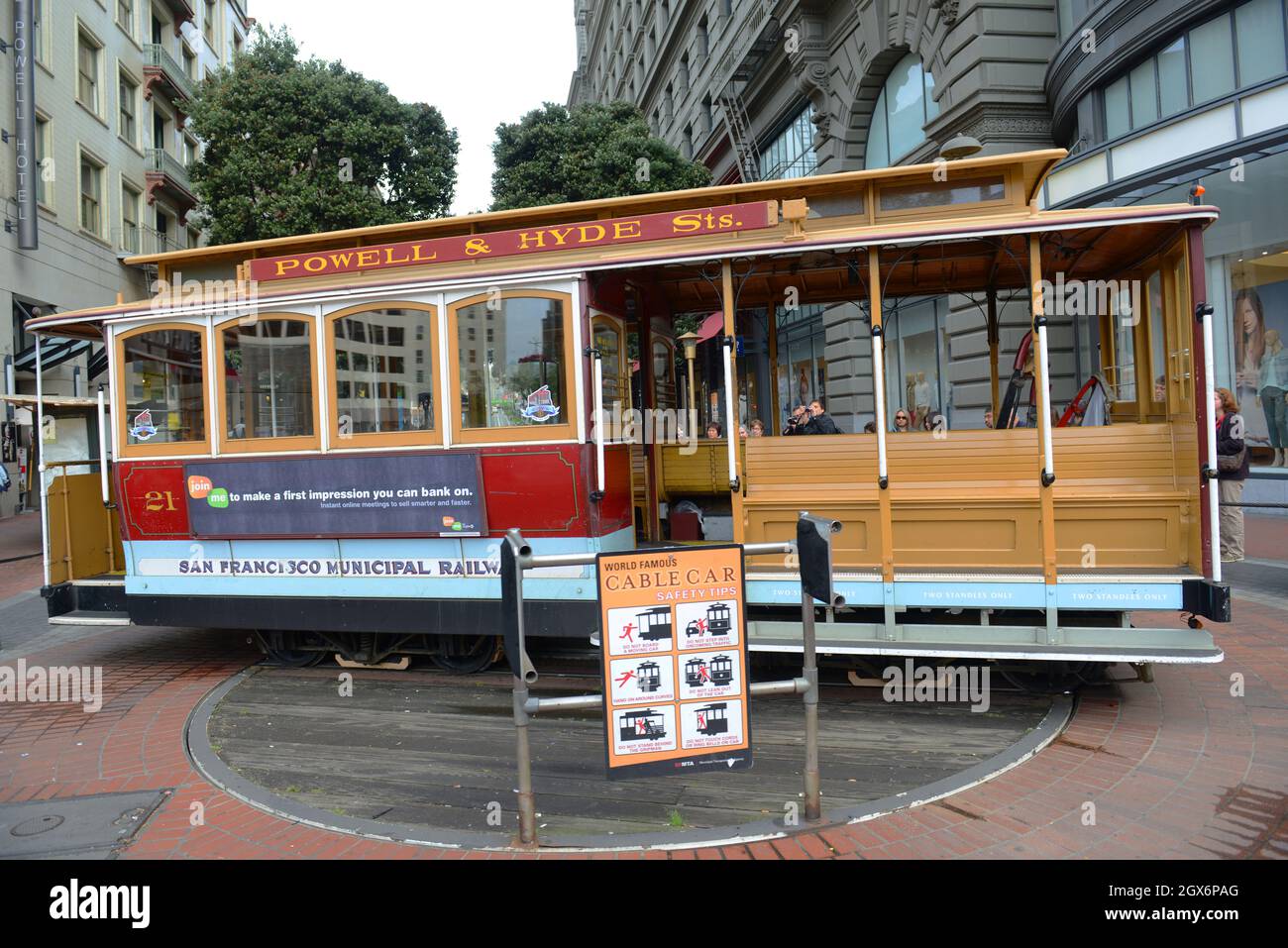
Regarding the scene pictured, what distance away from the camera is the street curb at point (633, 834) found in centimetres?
420

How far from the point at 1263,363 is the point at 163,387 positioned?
15.0m

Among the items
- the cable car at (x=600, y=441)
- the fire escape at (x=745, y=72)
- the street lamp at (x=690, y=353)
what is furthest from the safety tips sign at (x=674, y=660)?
the fire escape at (x=745, y=72)

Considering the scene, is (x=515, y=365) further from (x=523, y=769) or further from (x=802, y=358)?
Answer: (x=802, y=358)

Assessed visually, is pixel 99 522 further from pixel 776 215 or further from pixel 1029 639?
pixel 1029 639

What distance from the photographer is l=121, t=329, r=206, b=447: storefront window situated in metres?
7.46

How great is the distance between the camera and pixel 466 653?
750cm

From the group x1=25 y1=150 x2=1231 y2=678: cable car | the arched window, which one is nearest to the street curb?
x1=25 y1=150 x2=1231 y2=678: cable car

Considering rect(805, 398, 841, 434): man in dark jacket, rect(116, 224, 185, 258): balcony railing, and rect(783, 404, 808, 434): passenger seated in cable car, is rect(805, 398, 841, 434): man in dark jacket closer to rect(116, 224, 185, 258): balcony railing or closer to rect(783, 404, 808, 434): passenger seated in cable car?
rect(783, 404, 808, 434): passenger seated in cable car

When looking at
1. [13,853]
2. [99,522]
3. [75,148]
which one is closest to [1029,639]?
[13,853]

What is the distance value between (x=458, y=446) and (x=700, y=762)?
3.55 meters

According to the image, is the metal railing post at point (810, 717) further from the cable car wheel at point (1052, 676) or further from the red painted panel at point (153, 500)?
the red painted panel at point (153, 500)

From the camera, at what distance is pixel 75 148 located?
24.6 meters

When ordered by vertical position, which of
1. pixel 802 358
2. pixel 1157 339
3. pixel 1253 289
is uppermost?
pixel 802 358

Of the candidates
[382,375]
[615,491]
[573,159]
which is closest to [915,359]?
[573,159]
